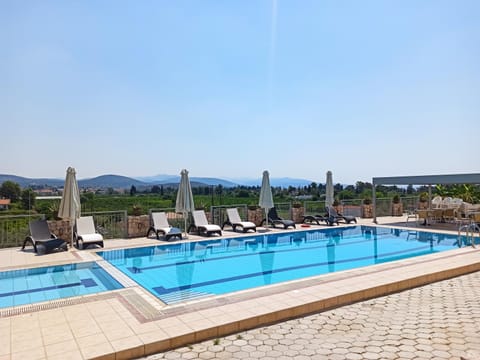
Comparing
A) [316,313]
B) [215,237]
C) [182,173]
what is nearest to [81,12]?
[182,173]

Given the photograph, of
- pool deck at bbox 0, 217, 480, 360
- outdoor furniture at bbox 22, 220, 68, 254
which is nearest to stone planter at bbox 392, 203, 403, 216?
pool deck at bbox 0, 217, 480, 360

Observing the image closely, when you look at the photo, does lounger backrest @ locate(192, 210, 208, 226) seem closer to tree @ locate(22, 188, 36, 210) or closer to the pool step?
tree @ locate(22, 188, 36, 210)

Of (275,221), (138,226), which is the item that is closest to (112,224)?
(138,226)

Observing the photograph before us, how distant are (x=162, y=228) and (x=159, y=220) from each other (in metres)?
0.45

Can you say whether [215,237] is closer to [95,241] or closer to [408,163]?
[95,241]

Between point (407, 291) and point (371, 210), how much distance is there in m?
12.9

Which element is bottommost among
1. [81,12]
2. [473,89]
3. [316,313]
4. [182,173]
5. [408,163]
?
[316,313]

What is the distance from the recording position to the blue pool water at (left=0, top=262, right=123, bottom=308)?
621cm

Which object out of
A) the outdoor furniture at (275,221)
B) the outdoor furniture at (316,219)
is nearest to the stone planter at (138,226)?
the outdoor furniture at (275,221)

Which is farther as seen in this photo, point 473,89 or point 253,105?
point 253,105

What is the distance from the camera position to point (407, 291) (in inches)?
245

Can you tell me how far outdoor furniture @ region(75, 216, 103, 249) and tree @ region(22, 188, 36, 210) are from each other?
230 cm

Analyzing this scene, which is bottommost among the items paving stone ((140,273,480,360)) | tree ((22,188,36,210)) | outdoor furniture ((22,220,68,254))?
paving stone ((140,273,480,360))

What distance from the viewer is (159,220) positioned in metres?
12.6
